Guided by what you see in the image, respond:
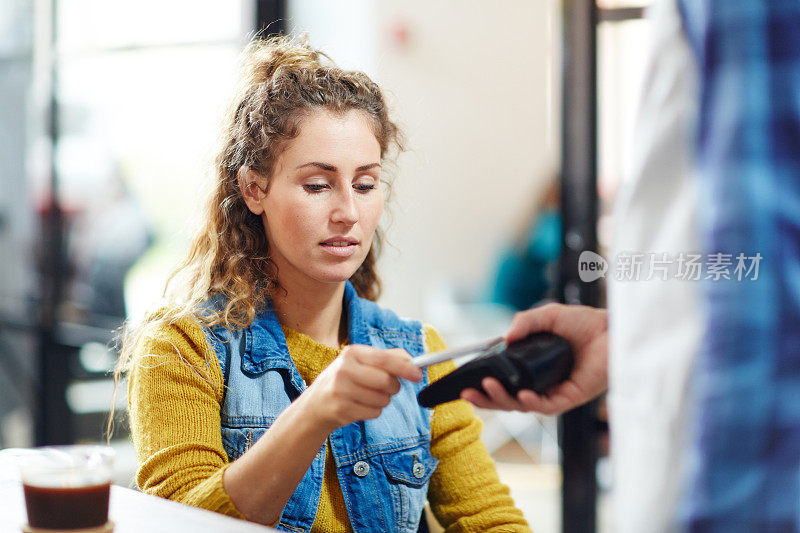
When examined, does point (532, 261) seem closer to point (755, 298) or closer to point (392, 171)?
point (392, 171)

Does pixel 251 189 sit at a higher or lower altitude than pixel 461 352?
higher

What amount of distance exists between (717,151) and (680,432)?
0.65 ft

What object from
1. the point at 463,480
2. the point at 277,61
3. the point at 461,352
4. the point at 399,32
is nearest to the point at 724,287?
the point at 461,352

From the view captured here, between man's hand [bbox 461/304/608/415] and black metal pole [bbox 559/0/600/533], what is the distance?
1546 mm

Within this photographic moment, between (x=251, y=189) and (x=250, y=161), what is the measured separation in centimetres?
5

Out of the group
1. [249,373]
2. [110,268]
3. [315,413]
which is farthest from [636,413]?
[110,268]

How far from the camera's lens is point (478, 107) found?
283 centimetres

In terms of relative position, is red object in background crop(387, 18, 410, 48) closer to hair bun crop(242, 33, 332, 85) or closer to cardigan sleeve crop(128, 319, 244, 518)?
hair bun crop(242, 33, 332, 85)

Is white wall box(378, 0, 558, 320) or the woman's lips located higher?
white wall box(378, 0, 558, 320)

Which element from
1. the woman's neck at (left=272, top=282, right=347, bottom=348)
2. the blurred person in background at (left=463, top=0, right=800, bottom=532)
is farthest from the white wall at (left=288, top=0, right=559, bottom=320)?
the blurred person in background at (left=463, top=0, right=800, bottom=532)

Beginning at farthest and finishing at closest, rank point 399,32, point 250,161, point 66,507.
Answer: point 399,32
point 250,161
point 66,507

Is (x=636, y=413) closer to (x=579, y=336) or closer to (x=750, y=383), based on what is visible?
(x=750, y=383)

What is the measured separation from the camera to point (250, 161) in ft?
4.95

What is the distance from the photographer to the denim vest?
1.37 metres
